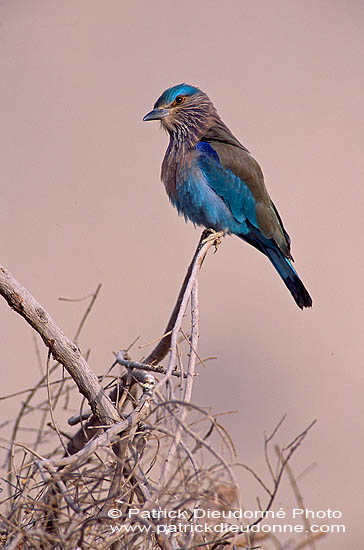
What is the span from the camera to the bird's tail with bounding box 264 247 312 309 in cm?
229

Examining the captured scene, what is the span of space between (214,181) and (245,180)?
14 centimetres

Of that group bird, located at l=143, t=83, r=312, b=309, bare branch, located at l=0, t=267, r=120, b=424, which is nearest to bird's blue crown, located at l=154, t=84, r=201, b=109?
bird, located at l=143, t=83, r=312, b=309

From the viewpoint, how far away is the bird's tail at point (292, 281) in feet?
7.51

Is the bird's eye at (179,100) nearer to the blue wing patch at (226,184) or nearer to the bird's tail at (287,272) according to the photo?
the blue wing patch at (226,184)

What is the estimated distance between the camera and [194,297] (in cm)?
132

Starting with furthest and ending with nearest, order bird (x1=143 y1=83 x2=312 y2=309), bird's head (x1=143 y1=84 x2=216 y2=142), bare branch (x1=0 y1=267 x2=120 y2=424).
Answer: bird's head (x1=143 y1=84 x2=216 y2=142), bird (x1=143 y1=83 x2=312 y2=309), bare branch (x1=0 y1=267 x2=120 y2=424)

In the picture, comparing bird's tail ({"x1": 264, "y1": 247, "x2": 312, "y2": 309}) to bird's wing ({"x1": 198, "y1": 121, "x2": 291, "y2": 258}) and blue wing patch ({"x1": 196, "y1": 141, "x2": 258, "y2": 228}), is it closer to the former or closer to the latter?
bird's wing ({"x1": 198, "y1": 121, "x2": 291, "y2": 258})

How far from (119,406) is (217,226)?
3.41 ft

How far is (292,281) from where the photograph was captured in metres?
2.30

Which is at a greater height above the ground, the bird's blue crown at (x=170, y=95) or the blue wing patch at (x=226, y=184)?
the bird's blue crown at (x=170, y=95)

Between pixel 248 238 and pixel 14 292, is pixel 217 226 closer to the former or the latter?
pixel 248 238

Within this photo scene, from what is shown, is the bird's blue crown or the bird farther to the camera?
the bird's blue crown

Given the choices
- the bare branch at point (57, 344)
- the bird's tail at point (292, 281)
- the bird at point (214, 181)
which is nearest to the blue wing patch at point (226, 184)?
the bird at point (214, 181)

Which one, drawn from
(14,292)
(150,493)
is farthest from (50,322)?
(150,493)
